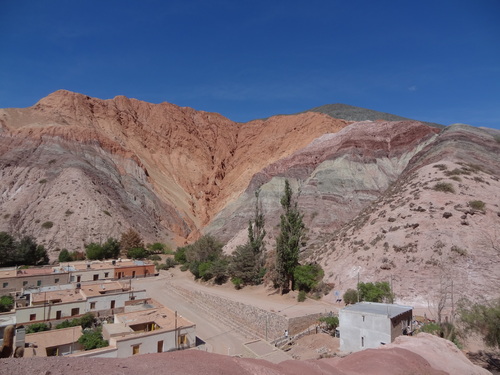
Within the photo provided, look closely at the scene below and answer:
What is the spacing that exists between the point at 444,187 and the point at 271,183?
35373mm

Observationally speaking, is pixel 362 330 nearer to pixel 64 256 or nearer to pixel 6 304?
pixel 6 304

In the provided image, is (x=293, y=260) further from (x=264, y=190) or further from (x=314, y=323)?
(x=264, y=190)

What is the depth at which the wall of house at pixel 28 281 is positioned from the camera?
31230 millimetres

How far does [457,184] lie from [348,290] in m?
16.1

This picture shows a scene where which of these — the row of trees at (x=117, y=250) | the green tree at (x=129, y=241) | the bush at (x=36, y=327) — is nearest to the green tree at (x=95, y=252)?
the row of trees at (x=117, y=250)

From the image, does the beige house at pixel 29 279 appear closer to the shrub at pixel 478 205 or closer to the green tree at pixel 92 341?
the green tree at pixel 92 341

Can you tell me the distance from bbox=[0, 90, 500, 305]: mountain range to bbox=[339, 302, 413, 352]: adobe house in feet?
23.1

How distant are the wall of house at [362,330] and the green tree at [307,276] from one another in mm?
10694

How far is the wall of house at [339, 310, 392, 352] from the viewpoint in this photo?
16.4 meters

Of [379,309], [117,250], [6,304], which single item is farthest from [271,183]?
[379,309]

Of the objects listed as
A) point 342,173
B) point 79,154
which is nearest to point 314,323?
point 342,173

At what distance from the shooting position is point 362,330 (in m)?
17.2

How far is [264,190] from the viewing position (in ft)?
207

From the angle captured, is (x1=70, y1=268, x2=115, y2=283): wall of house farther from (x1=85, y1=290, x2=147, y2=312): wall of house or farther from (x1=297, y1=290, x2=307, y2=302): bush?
(x1=297, y1=290, x2=307, y2=302): bush
